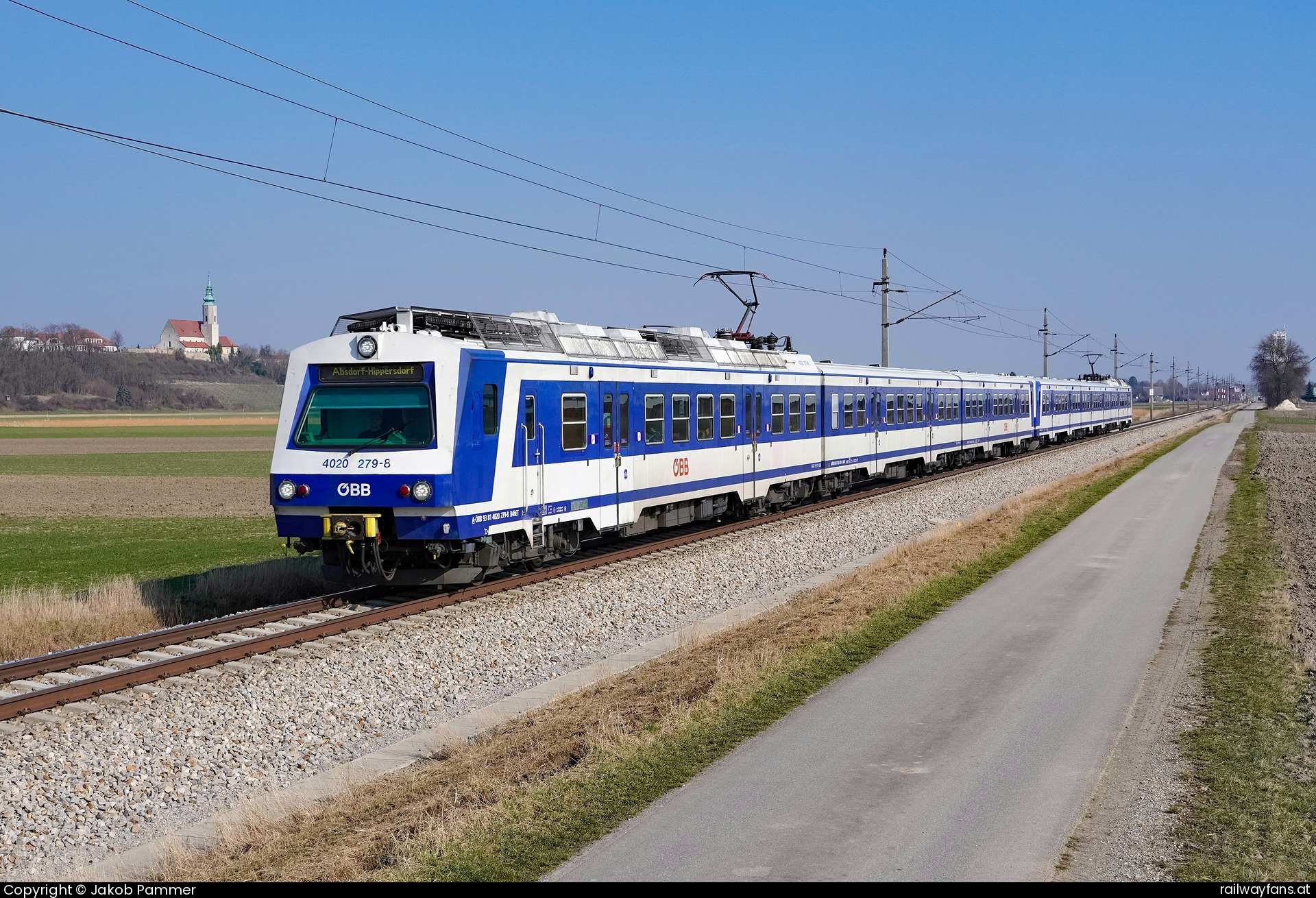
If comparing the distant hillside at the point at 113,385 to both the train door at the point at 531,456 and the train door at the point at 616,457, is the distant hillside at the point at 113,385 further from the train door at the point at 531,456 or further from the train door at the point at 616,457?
the train door at the point at 531,456

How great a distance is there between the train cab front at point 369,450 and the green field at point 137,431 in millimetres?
86548

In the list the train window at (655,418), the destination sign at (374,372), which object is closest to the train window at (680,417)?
the train window at (655,418)

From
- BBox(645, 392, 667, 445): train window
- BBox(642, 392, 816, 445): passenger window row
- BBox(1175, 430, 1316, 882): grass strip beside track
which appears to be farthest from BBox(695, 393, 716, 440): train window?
BBox(1175, 430, 1316, 882): grass strip beside track

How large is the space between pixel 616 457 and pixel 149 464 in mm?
51002

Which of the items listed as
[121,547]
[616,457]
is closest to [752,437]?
[616,457]

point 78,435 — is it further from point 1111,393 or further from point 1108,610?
point 1108,610

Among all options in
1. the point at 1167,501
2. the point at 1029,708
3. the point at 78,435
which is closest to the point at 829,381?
the point at 1167,501

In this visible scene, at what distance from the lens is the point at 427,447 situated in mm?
14297

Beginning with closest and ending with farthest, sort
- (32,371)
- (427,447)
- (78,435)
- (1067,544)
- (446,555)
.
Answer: (427,447), (446,555), (1067,544), (78,435), (32,371)

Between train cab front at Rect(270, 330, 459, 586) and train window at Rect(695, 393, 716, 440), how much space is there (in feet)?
27.4

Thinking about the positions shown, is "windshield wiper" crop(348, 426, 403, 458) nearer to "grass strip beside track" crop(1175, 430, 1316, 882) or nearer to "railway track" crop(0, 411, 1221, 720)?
"railway track" crop(0, 411, 1221, 720)

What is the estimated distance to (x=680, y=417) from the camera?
2148 centimetres

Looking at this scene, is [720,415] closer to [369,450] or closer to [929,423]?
[369,450]

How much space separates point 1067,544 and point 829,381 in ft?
31.8
